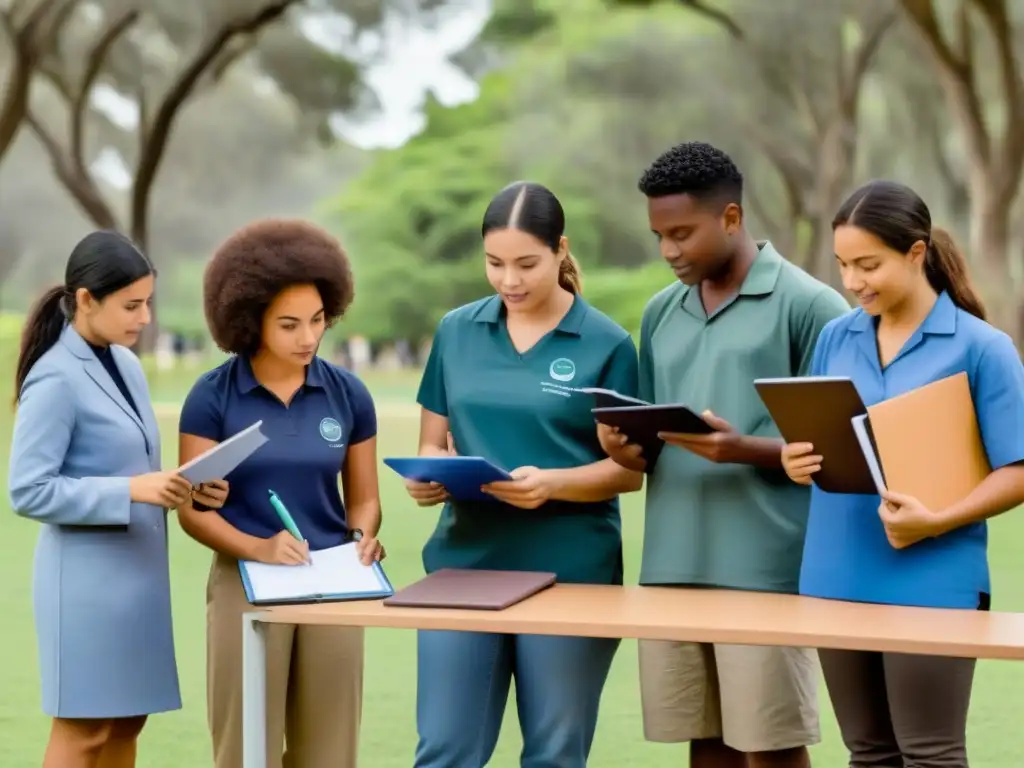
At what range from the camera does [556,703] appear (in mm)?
3430

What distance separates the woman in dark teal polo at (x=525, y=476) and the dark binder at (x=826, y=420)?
1.48 feet

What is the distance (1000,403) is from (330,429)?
1.44 m

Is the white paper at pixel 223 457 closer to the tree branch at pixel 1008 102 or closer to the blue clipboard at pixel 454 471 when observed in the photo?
the blue clipboard at pixel 454 471

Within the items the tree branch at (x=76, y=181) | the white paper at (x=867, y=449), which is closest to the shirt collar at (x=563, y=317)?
the white paper at (x=867, y=449)

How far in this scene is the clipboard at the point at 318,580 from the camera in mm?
3402

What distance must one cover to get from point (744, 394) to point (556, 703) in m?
0.78

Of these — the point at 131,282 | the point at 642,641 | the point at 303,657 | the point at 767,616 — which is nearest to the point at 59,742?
the point at 303,657

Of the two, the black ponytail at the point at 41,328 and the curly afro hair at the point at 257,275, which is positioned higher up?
the curly afro hair at the point at 257,275

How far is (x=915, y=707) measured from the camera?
10.4 feet

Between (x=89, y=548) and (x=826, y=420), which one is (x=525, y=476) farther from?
→ (x=89, y=548)

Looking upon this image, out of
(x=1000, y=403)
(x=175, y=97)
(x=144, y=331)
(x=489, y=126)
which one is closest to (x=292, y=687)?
(x=1000, y=403)

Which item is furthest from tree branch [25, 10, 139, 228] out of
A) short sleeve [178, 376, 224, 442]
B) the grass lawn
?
short sleeve [178, 376, 224, 442]

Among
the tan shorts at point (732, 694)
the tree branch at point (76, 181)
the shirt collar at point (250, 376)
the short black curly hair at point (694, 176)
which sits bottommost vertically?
the tan shorts at point (732, 694)

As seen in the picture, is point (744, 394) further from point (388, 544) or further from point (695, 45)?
point (695, 45)
